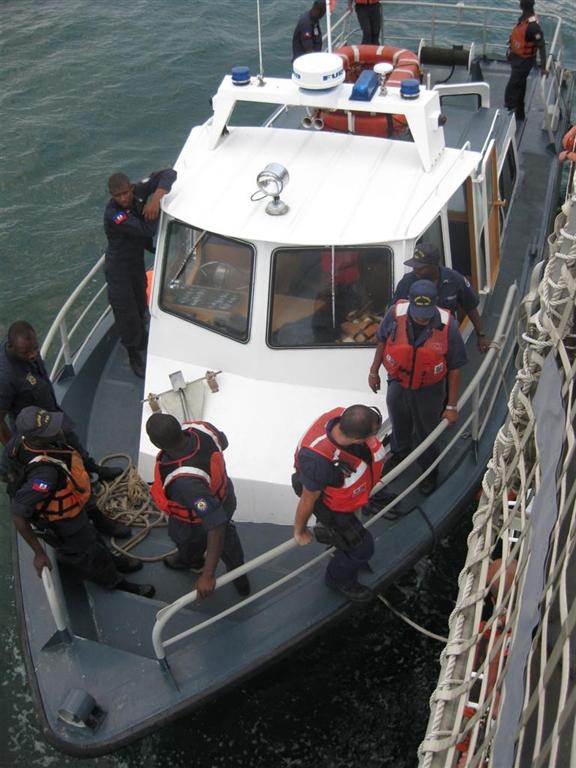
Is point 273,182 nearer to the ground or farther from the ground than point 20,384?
farther from the ground

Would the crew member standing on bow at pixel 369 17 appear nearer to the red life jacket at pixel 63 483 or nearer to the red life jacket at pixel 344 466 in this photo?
the red life jacket at pixel 344 466

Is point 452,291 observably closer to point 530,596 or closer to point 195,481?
point 195,481

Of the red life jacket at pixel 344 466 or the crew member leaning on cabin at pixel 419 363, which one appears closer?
the red life jacket at pixel 344 466

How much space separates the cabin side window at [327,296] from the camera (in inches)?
185

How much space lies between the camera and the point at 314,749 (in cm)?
478

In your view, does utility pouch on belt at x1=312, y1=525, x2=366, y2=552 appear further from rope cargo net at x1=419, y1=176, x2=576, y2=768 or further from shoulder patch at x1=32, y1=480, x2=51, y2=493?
shoulder patch at x1=32, y1=480, x2=51, y2=493

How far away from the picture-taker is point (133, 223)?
513 centimetres

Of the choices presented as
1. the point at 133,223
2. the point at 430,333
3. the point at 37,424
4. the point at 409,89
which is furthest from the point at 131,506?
the point at 409,89

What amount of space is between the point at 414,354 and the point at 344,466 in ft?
3.00

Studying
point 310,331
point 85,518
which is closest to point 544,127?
point 310,331

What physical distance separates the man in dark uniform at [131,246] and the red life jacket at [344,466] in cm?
194

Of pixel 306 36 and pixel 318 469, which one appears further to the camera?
pixel 306 36

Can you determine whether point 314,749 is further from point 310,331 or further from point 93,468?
point 310,331

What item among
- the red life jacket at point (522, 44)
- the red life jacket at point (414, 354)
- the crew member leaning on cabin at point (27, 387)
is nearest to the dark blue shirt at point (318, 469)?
the red life jacket at point (414, 354)
